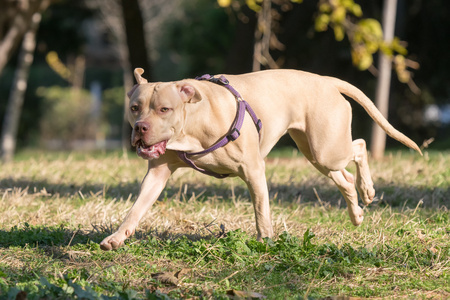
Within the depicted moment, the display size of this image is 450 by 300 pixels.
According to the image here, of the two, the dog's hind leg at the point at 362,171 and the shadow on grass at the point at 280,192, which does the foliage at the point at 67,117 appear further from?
the dog's hind leg at the point at 362,171

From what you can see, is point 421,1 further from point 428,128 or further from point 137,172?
point 137,172

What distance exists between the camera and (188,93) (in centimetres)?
381

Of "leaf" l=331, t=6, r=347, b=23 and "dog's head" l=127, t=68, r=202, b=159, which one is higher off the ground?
"leaf" l=331, t=6, r=347, b=23

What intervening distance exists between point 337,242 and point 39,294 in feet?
7.23

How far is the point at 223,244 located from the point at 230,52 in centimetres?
867

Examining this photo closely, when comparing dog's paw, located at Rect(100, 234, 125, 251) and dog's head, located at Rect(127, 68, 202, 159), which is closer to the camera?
dog's head, located at Rect(127, 68, 202, 159)

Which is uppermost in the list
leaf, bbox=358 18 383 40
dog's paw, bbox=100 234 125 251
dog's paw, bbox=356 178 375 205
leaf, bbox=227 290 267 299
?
leaf, bbox=358 18 383 40

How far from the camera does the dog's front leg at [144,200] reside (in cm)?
393

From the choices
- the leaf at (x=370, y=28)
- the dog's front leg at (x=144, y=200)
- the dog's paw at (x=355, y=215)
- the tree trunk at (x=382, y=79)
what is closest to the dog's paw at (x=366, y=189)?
the dog's paw at (x=355, y=215)

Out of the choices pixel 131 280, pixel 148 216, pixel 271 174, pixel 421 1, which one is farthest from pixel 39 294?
pixel 421 1

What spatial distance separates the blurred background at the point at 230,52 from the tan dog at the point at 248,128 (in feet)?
11.1

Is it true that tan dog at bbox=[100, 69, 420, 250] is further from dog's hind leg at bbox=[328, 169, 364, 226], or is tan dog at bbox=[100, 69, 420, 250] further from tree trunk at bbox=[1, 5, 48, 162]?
tree trunk at bbox=[1, 5, 48, 162]

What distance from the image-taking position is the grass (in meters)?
3.57

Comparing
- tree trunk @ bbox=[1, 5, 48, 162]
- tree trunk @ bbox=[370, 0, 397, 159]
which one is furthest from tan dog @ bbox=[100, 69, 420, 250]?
tree trunk @ bbox=[1, 5, 48, 162]
